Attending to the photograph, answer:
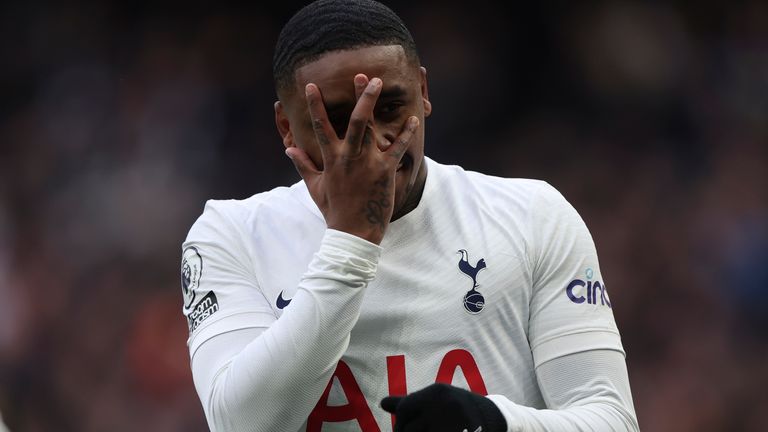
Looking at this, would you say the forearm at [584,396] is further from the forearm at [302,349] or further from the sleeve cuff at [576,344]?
the forearm at [302,349]

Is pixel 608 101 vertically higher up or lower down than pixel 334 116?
lower down

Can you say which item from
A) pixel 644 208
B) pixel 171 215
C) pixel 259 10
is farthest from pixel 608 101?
pixel 171 215

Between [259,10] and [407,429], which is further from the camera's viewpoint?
[259,10]

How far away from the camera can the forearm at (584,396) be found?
226 centimetres

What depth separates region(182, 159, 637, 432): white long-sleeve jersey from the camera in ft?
7.31

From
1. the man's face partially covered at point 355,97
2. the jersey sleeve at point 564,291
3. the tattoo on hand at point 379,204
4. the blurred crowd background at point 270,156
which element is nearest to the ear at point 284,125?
the man's face partially covered at point 355,97

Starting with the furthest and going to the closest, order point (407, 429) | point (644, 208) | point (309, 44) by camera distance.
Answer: point (644, 208), point (309, 44), point (407, 429)

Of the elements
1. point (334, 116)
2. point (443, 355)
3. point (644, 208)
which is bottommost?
point (644, 208)

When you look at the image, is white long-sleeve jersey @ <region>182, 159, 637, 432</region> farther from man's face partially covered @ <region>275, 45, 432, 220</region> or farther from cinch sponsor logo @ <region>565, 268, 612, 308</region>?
man's face partially covered @ <region>275, 45, 432, 220</region>

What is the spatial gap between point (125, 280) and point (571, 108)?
2829 mm

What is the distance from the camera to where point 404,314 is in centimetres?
253

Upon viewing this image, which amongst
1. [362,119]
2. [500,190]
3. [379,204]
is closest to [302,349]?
[379,204]

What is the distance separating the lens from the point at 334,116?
238cm

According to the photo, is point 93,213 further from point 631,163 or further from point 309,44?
point 309,44
